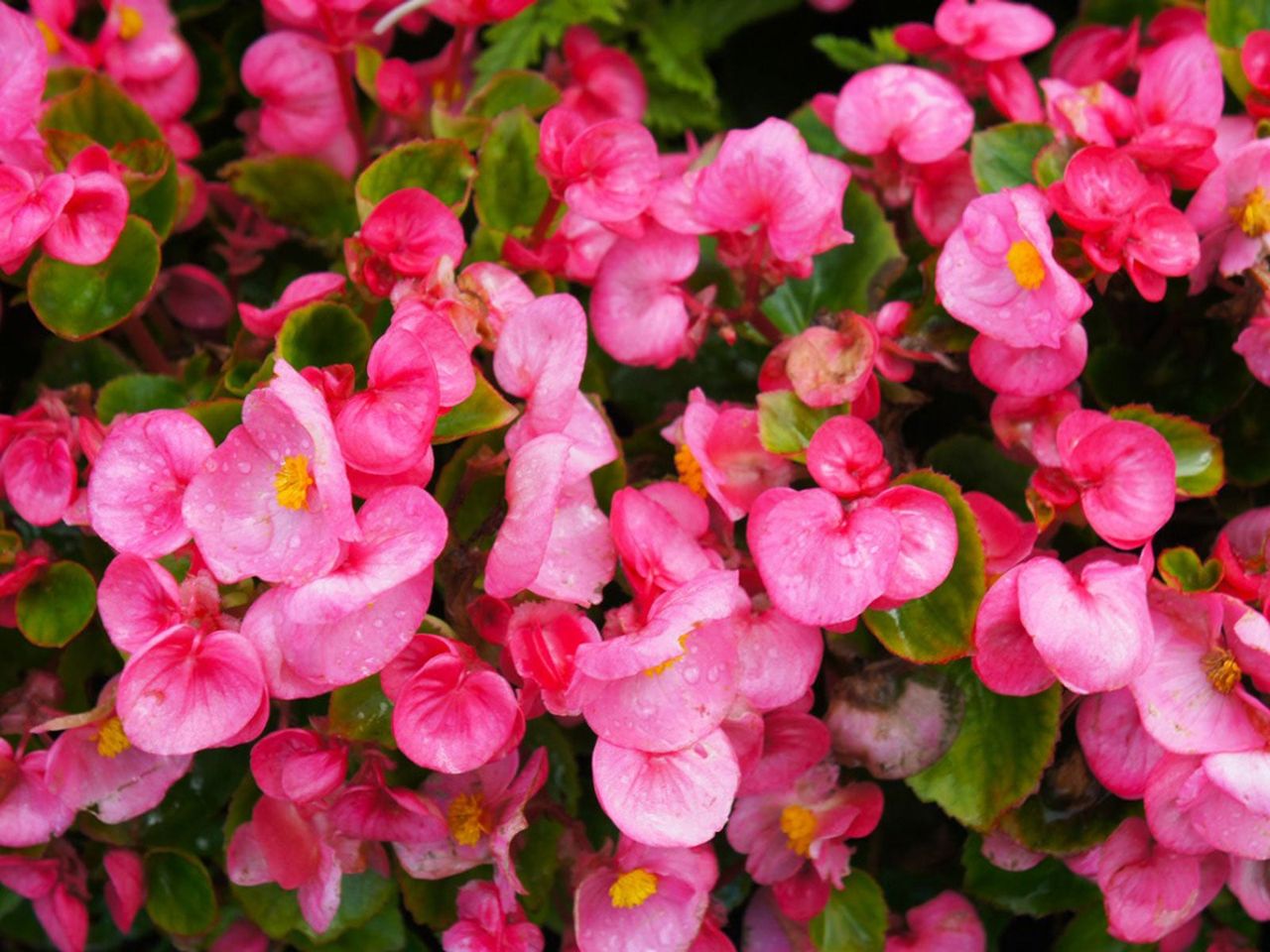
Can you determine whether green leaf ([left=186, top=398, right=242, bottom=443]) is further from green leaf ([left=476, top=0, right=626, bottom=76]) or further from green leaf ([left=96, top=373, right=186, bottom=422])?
green leaf ([left=476, top=0, right=626, bottom=76])

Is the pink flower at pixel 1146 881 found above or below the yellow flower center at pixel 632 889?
below

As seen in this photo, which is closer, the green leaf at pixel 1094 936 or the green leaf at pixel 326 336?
the green leaf at pixel 326 336

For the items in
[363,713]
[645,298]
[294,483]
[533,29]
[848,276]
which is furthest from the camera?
[533,29]

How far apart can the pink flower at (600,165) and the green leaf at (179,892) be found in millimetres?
529

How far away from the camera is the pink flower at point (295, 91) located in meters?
0.93

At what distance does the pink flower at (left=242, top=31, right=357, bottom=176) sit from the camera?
0.93 metres

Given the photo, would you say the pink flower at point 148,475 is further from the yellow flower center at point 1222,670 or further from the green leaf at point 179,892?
the yellow flower center at point 1222,670

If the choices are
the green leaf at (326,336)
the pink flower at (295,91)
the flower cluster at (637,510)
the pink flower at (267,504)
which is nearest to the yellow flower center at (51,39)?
the flower cluster at (637,510)

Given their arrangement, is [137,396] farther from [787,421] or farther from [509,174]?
[787,421]

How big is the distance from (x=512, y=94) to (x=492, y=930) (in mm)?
612

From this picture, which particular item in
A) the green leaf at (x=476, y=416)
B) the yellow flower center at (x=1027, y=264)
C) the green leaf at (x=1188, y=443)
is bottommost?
the green leaf at (x=1188, y=443)

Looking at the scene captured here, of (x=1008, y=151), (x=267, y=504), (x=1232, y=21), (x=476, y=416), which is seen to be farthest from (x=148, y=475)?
(x=1232, y=21)

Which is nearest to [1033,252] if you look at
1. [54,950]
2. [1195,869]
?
[1195,869]

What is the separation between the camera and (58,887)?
839 millimetres
